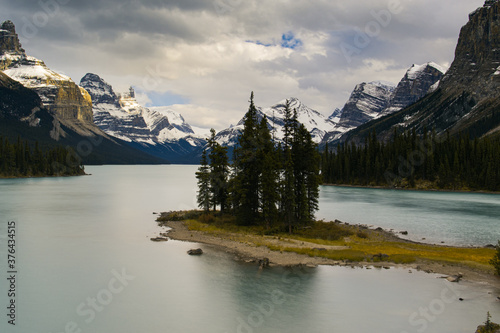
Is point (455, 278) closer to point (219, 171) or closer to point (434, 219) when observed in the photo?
point (219, 171)

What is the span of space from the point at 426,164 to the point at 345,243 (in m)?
118

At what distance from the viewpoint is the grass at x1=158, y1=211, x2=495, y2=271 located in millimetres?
35875

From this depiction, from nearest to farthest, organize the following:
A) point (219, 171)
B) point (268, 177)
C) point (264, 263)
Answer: point (264, 263) < point (268, 177) < point (219, 171)

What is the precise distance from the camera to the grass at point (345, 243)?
3588 centimetres

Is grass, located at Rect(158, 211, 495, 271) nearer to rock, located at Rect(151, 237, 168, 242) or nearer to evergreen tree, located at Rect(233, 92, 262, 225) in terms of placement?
evergreen tree, located at Rect(233, 92, 262, 225)

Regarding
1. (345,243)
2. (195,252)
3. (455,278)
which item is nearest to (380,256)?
(455,278)

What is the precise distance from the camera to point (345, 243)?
44031mm

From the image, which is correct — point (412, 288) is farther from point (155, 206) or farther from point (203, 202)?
point (155, 206)

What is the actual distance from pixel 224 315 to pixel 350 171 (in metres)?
155

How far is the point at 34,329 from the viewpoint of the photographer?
2188cm

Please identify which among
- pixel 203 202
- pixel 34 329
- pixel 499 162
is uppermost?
pixel 499 162

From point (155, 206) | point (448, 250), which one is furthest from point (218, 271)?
point (155, 206)

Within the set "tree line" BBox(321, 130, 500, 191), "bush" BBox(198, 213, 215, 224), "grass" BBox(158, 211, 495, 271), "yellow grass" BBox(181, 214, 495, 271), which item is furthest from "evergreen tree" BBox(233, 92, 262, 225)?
"tree line" BBox(321, 130, 500, 191)

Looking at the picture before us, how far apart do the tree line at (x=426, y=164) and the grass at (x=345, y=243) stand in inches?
3949
